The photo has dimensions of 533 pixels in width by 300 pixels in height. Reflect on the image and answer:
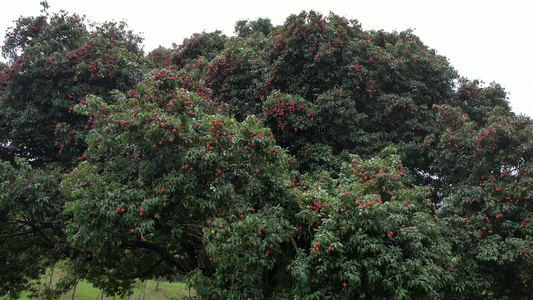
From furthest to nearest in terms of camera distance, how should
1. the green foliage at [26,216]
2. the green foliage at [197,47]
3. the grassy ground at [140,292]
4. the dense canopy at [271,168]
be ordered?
the grassy ground at [140,292], the green foliage at [197,47], the green foliage at [26,216], the dense canopy at [271,168]

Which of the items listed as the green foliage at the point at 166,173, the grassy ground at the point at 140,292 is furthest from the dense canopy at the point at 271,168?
the grassy ground at the point at 140,292

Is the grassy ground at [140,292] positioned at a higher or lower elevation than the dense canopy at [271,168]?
lower

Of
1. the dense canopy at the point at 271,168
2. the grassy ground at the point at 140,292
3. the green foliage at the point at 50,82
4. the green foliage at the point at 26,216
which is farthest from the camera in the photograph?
the grassy ground at the point at 140,292

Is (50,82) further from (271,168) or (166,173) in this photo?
(271,168)

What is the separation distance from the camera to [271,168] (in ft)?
19.8

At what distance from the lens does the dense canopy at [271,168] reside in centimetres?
511

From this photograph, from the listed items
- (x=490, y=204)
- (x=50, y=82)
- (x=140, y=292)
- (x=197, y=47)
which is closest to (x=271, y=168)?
(x=490, y=204)

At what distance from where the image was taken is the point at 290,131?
8.91 metres

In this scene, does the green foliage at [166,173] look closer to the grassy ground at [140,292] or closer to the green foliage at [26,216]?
the green foliage at [26,216]

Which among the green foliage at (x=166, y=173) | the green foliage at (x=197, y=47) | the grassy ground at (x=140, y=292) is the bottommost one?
the grassy ground at (x=140, y=292)

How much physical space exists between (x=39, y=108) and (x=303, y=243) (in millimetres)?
7089

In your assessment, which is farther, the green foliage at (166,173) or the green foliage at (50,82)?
the green foliage at (50,82)

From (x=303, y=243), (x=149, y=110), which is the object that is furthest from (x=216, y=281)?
(x=149, y=110)

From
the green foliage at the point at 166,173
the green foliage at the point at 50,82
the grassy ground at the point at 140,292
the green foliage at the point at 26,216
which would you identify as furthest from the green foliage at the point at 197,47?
the grassy ground at the point at 140,292
